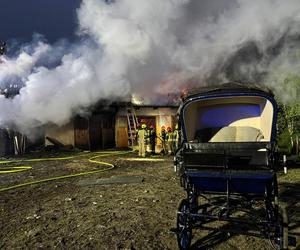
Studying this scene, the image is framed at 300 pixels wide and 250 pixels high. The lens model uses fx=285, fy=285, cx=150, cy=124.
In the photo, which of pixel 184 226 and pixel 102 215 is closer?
pixel 184 226

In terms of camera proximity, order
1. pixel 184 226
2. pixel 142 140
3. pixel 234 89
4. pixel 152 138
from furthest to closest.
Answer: pixel 152 138, pixel 142 140, pixel 234 89, pixel 184 226

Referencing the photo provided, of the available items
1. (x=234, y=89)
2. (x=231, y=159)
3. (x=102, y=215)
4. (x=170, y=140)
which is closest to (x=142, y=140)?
(x=170, y=140)

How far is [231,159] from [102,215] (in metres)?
3.52

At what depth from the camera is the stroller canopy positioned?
5.37 metres

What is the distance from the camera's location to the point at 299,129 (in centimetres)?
1482

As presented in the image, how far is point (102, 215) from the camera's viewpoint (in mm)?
6750

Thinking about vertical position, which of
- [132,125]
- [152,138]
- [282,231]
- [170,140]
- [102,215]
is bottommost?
[102,215]

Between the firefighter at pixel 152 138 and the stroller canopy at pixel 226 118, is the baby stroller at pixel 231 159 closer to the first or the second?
the stroller canopy at pixel 226 118

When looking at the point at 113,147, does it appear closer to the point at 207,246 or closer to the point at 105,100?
the point at 105,100

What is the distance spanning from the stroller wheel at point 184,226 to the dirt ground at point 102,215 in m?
0.31

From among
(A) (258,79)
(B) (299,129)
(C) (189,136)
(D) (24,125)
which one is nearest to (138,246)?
(C) (189,136)

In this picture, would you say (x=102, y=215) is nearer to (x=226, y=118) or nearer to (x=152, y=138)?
(x=226, y=118)

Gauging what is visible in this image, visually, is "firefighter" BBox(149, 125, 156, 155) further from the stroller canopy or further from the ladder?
the stroller canopy

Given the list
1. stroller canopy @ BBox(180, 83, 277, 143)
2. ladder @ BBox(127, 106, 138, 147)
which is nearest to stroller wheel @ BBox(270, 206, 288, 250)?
stroller canopy @ BBox(180, 83, 277, 143)
